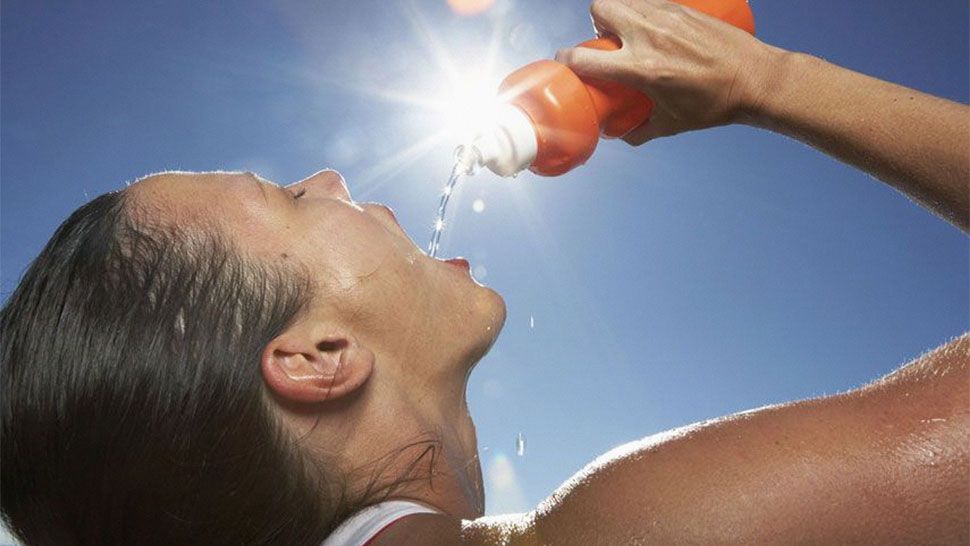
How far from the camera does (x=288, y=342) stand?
1990mm

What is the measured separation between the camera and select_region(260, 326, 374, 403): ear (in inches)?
77.4

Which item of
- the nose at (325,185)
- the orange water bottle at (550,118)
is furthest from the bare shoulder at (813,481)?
the nose at (325,185)

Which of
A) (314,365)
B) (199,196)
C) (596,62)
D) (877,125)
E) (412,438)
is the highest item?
(596,62)

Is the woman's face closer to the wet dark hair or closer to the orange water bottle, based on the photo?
the wet dark hair

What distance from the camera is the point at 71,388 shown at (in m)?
1.98

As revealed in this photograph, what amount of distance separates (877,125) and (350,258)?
1437mm

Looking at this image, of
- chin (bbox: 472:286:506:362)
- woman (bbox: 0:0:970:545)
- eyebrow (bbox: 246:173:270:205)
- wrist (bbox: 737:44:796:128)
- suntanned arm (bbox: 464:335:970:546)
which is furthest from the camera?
chin (bbox: 472:286:506:362)

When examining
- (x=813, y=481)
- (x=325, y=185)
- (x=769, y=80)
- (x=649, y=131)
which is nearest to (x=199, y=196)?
(x=325, y=185)

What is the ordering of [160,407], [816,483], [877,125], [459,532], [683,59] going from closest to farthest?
[816,483] → [459,532] → [877,125] → [160,407] → [683,59]

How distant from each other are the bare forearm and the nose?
4.25 feet

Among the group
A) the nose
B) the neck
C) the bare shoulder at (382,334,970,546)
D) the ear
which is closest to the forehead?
the nose

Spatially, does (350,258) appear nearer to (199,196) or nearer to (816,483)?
(199,196)

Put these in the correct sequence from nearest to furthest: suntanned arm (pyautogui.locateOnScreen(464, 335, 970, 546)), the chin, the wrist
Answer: suntanned arm (pyautogui.locateOnScreen(464, 335, 970, 546))
the wrist
the chin

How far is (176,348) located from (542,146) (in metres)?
1.28
